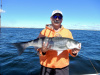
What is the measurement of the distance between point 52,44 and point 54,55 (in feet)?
1.59

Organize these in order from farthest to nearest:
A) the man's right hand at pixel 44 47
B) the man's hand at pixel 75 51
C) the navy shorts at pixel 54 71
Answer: the man's hand at pixel 75 51, the navy shorts at pixel 54 71, the man's right hand at pixel 44 47

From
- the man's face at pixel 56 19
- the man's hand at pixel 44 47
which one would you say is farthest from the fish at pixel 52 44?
the man's face at pixel 56 19

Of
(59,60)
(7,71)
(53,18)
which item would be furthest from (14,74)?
(53,18)

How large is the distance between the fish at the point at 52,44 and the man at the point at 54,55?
0.16m

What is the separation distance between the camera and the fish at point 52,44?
3912 mm

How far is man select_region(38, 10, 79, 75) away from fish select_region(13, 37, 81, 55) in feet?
0.51

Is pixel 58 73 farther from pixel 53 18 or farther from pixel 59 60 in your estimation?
pixel 53 18

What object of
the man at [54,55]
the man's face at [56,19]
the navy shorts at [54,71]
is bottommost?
the navy shorts at [54,71]

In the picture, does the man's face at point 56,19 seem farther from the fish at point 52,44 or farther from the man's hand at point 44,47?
the man's hand at point 44,47

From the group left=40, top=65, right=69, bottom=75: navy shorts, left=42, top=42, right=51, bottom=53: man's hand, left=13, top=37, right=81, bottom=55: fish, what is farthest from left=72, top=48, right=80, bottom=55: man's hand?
left=42, top=42, right=51, bottom=53: man's hand

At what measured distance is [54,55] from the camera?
3881 mm

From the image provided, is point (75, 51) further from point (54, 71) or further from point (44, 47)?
point (44, 47)

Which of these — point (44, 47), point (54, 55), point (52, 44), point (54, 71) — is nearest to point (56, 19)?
point (52, 44)

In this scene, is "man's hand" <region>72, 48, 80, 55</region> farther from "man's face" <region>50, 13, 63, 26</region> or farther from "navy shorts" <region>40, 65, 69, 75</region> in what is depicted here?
"man's face" <region>50, 13, 63, 26</region>
